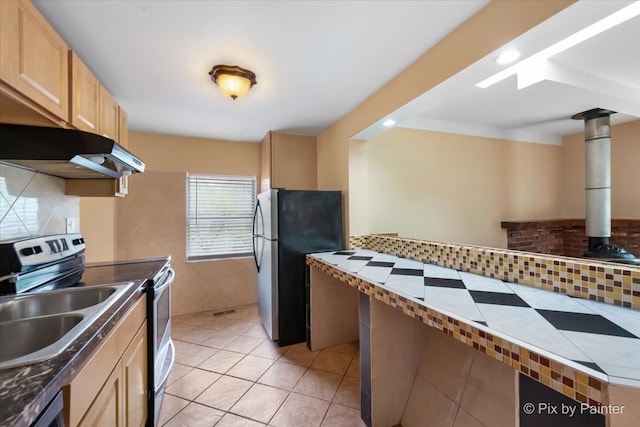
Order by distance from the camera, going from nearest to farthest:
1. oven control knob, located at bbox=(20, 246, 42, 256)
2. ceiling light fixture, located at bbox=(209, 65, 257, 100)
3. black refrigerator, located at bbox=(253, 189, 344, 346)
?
oven control knob, located at bbox=(20, 246, 42, 256) < ceiling light fixture, located at bbox=(209, 65, 257, 100) < black refrigerator, located at bbox=(253, 189, 344, 346)

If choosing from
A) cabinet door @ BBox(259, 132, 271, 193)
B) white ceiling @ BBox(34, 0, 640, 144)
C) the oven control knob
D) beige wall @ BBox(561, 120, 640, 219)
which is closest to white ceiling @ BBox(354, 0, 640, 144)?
white ceiling @ BBox(34, 0, 640, 144)

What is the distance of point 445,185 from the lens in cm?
303

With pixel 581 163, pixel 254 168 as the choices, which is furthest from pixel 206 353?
pixel 581 163

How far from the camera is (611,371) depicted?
24.1 inches

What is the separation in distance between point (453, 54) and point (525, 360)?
59.7 inches

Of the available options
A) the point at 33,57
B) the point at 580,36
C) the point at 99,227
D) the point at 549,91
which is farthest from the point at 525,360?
the point at 99,227

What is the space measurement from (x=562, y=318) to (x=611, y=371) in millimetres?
364

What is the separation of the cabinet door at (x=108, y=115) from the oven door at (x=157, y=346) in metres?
1.20

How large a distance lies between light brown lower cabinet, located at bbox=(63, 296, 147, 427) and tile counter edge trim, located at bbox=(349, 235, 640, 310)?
1873 millimetres

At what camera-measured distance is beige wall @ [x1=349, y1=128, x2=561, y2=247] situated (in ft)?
8.94

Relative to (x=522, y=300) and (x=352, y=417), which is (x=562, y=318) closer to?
(x=522, y=300)

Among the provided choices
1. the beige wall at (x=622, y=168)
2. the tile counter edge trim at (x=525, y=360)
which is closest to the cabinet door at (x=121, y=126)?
the tile counter edge trim at (x=525, y=360)

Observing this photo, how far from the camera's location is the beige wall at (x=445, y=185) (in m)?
2.72

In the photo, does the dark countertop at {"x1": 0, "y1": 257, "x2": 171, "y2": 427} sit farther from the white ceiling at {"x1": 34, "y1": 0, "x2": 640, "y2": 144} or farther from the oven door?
the white ceiling at {"x1": 34, "y1": 0, "x2": 640, "y2": 144}
